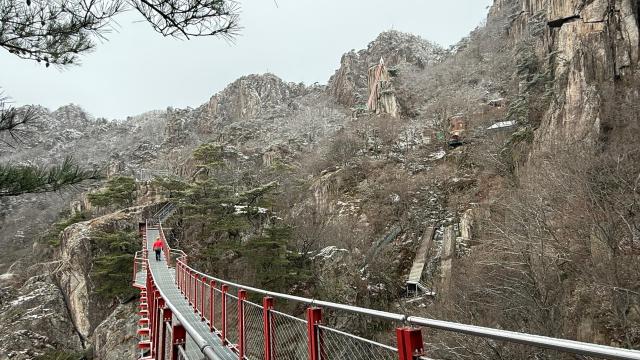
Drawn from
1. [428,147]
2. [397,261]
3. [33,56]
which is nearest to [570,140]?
[397,261]

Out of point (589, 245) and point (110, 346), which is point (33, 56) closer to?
point (589, 245)

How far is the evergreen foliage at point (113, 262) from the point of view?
86.1 feet

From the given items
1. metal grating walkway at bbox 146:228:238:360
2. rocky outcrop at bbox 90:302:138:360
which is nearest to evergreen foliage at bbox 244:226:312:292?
metal grating walkway at bbox 146:228:238:360

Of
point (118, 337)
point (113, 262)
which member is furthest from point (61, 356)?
point (113, 262)

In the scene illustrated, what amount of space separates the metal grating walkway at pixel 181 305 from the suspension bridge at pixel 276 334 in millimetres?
27

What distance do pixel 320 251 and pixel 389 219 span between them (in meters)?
7.61

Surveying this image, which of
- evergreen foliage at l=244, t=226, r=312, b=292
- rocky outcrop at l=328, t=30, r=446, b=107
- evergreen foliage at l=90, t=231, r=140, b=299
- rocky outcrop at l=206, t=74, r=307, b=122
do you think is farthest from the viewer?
rocky outcrop at l=206, t=74, r=307, b=122

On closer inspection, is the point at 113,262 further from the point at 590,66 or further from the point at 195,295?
the point at 590,66

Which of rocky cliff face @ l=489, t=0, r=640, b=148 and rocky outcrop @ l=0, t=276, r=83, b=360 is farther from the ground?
rocky cliff face @ l=489, t=0, r=640, b=148

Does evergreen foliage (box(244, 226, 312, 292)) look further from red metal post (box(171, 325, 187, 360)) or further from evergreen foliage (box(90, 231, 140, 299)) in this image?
→ red metal post (box(171, 325, 187, 360))

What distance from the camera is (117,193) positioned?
114ft

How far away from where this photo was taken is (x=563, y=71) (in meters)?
27.0

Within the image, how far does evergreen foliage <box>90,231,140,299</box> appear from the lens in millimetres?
26234

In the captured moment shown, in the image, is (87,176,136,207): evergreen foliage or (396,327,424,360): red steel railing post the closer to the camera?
(396,327,424,360): red steel railing post
